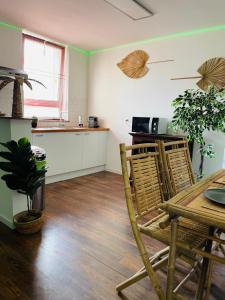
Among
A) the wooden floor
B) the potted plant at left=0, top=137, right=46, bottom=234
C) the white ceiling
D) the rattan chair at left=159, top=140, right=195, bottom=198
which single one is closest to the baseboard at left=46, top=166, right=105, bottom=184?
the wooden floor

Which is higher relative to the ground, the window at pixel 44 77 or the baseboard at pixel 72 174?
the window at pixel 44 77

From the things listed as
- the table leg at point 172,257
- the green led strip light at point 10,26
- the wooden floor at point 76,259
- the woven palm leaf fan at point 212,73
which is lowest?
the wooden floor at point 76,259

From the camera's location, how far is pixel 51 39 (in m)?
4.00

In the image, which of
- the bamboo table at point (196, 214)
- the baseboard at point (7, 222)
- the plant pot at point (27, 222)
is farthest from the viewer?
the baseboard at point (7, 222)

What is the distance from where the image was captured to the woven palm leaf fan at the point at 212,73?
3.15 meters

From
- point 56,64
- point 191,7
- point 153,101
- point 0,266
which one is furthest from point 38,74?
point 0,266

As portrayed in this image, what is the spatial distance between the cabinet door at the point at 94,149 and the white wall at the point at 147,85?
15 centimetres

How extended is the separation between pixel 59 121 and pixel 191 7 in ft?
9.48

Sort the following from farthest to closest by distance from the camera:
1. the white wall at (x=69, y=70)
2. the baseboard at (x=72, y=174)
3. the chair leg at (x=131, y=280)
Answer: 1. the baseboard at (x=72, y=174)
2. the white wall at (x=69, y=70)
3. the chair leg at (x=131, y=280)

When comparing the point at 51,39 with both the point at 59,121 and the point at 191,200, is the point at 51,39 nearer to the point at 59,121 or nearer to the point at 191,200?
the point at 59,121

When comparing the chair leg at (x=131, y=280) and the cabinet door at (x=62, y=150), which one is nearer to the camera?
the chair leg at (x=131, y=280)

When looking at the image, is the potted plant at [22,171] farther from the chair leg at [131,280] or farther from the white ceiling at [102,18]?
the white ceiling at [102,18]

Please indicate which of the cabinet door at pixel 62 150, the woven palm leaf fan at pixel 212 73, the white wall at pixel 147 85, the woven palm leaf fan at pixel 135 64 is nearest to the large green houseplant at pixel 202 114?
the woven palm leaf fan at pixel 212 73

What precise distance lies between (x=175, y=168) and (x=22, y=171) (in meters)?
1.32
